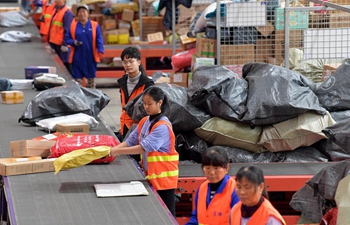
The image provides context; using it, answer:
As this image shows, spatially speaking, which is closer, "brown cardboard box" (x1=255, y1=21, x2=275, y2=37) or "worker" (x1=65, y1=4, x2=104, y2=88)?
"brown cardboard box" (x1=255, y1=21, x2=275, y2=37)

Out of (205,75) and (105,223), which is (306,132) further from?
(105,223)

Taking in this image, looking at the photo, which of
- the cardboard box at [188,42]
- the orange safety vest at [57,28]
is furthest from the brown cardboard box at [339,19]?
the orange safety vest at [57,28]

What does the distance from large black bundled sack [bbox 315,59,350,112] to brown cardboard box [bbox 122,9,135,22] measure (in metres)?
10.3

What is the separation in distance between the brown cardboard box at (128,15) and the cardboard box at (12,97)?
8.05 metres

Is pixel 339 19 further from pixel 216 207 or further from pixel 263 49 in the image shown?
pixel 216 207

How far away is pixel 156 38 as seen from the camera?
53.4 feet

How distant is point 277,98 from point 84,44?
19.9 feet

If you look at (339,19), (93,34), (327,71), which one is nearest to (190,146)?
(327,71)

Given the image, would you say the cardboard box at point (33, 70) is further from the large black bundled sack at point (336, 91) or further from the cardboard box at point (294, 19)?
the large black bundled sack at point (336, 91)

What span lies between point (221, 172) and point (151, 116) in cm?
133

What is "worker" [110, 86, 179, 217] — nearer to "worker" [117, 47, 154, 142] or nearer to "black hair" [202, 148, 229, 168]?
"black hair" [202, 148, 229, 168]

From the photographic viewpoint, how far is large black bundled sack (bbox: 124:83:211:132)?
7.49m

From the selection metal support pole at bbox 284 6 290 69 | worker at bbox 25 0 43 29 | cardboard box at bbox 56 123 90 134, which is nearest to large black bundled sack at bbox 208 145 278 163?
cardboard box at bbox 56 123 90 134

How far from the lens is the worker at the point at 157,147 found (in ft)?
19.6
